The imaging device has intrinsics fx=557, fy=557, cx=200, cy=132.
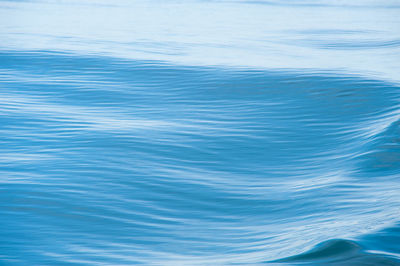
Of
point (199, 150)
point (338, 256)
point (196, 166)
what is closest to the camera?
point (338, 256)

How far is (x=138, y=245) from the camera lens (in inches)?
144

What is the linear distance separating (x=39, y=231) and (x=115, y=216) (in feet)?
1.86

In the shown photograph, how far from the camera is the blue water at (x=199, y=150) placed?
12.0ft

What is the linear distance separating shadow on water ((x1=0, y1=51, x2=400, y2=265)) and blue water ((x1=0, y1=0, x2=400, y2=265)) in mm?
18

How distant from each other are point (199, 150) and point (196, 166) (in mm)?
406

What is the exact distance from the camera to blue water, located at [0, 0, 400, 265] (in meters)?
3.66

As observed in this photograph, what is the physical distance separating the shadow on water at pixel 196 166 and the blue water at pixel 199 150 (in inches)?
0.7

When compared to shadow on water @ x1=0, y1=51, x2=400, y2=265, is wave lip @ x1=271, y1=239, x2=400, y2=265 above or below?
below

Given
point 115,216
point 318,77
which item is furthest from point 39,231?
point 318,77

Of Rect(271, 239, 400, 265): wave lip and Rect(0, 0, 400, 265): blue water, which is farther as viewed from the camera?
Rect(0, 0, 400, 265): blue water

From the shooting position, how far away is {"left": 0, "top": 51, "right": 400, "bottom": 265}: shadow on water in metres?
3.63

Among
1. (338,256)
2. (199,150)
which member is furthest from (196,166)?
(338,256)

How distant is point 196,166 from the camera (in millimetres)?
5367

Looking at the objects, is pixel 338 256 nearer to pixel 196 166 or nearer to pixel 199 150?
pixel 196 166
